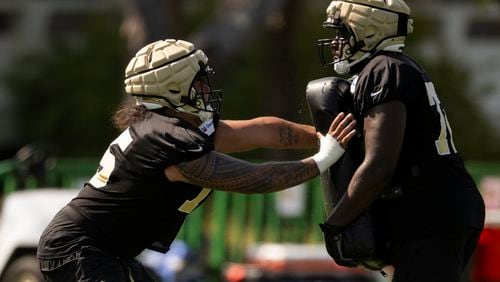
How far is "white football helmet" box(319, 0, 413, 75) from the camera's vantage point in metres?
6.06

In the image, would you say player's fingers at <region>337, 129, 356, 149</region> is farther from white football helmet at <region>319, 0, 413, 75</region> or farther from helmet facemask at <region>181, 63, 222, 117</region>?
helmet facemask at <region>181, 63, 222, 117</region>

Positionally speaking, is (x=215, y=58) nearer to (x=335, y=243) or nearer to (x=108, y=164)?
(x=108, y=164)

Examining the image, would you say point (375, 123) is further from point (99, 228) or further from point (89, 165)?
point (89, 165)

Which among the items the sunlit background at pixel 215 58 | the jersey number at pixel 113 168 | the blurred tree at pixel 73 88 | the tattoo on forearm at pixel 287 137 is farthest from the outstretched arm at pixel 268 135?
the blurred tree at pixel 73 88

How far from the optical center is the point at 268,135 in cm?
665

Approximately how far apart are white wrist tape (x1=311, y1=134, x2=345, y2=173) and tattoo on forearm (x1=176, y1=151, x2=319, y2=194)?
3 cm

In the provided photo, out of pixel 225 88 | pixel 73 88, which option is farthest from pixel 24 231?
pixel 73 88

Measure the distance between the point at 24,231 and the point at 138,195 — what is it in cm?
477

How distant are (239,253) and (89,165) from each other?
5.04 ft

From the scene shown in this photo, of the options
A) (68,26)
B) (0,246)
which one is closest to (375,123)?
(0,246)

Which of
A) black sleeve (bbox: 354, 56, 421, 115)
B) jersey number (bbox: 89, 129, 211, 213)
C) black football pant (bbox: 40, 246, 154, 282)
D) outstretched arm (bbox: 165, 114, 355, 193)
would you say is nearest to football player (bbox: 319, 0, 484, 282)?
black sleeve (bbox: 354, 56, 421, 115)

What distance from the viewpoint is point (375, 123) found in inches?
229

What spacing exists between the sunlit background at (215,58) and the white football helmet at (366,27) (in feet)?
30.8

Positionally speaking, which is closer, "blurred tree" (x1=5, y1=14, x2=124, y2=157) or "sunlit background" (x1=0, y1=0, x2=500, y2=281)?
"sunlit background" (x1=0, y1=0, x2=500, y2=281)
